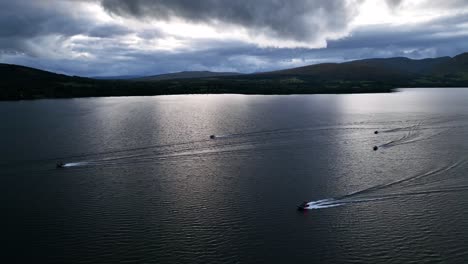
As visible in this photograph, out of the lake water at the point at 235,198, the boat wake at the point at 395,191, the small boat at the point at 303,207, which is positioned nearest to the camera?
the lake water at the point at 235,198

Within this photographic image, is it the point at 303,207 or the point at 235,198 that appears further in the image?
the point at 235,198

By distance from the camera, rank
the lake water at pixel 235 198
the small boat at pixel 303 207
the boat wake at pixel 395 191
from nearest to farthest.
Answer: the lake water at pixel 235 198, the small boat at pixel 303 207, the boat wake at pixel 395 191

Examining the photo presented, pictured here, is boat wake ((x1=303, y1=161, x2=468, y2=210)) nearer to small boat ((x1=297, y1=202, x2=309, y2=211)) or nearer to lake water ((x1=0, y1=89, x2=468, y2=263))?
small boat ((x1=297, y1=202, x2=309, y2=211))

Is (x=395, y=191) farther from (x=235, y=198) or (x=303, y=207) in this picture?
(x=235, y=198)

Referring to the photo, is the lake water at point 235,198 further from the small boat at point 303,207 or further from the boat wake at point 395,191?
the small boat at point 303,207

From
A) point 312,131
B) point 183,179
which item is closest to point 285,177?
point 183,179

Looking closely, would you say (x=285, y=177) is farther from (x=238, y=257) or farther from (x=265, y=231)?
(x=238, y=257)

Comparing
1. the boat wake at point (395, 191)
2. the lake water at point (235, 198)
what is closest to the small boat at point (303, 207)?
the boat wake at point (395, 191)

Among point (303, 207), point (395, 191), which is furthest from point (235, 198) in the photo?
point (395, 191)
